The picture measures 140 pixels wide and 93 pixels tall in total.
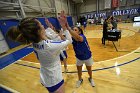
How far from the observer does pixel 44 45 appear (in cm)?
119

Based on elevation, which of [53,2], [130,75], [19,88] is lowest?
[19,88]

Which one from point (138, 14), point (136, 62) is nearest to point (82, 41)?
point (136, 62)

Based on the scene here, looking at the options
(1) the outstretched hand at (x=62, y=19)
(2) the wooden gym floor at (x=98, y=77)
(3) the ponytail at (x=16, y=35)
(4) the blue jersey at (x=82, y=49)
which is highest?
(1) the outstretched hand at (x=62, y=19)

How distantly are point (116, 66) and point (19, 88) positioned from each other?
317cm

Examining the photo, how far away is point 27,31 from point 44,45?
9.1 inches

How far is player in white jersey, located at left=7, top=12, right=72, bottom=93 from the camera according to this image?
1111mm

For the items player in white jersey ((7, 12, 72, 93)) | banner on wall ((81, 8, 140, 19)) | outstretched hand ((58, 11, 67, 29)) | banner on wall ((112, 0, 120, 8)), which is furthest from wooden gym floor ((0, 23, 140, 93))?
banner on wall ((81, 8, 140, 19))

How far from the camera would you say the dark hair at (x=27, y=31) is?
3.59ft

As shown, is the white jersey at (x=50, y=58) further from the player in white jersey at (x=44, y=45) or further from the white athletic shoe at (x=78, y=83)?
the white athletic shoe at (x=78, y=83)

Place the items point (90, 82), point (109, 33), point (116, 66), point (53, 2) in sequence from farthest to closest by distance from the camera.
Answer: point (53, 2) < point (109, 33) < point (116, 66) < point (90, 82)

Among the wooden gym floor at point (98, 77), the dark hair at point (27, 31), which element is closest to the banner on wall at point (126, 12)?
the wooden gym floor at point (98, 77)

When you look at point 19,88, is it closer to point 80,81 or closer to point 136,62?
point 80,81

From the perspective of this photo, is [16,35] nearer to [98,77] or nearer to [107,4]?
[98,77]

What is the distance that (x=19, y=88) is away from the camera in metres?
3.08
